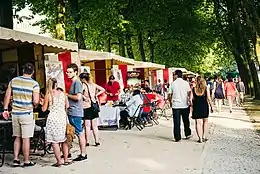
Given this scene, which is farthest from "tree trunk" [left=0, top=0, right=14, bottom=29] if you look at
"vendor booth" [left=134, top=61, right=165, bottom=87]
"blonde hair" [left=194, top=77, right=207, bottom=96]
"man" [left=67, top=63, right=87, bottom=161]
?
"vendor booth" [left=134, top=61, right=165, bottom=87]

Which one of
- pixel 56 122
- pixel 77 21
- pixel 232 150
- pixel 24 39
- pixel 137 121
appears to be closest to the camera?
pixel 56 122

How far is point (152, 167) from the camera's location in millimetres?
9078

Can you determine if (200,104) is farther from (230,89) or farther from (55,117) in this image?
(230,89)

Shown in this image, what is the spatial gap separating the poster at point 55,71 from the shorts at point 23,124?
14.0ft

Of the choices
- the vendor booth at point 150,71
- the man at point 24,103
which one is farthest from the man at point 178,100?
the vendor booth at point 150,71

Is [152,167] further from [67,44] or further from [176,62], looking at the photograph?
[176,62]

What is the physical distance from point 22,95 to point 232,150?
16.1ft

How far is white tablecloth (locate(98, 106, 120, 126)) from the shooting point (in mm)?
15703

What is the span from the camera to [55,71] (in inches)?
541

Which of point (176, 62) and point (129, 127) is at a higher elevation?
→ point (176, 62)

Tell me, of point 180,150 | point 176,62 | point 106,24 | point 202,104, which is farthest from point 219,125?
point 176,62

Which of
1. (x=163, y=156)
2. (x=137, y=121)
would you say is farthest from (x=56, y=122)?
(x=137, y=121)

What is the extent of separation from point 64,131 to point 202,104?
14.8 feet

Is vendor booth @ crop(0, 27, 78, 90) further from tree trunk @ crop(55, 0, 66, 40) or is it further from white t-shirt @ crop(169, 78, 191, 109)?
tree trunk @ crop(55, 0, 66, 40)
